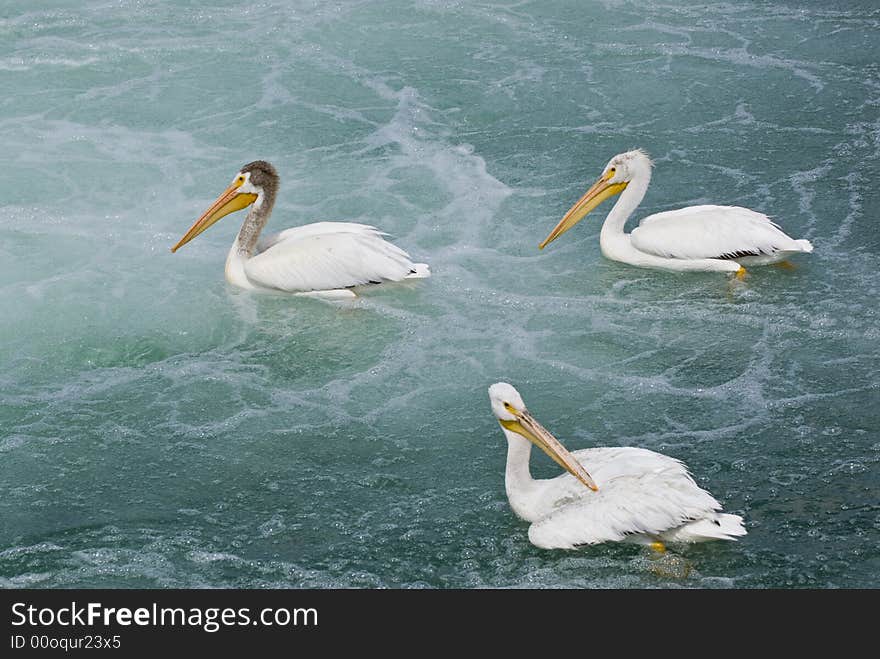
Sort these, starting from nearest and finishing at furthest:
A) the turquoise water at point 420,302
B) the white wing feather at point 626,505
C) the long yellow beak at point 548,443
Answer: the white wing feather at point 626,505, the long yellow beak at point 548,443, the turquoise water at point 420,302

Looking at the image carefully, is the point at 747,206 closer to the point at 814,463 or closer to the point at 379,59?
the point at 814,463

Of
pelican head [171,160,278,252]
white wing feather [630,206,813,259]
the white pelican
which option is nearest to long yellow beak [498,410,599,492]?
the white pelican

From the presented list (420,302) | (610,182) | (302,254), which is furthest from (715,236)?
(302,254)

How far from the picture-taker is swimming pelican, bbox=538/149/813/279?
5.86 m

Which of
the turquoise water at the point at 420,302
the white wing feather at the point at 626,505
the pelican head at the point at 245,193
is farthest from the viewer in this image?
the pelican head at the point at 245,193

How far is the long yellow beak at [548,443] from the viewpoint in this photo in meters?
4.13

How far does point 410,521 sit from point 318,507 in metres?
0.33

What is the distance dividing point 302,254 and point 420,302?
22.0 inches

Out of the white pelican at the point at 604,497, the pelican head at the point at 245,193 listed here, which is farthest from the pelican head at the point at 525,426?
the pelican head at the point at 245,193

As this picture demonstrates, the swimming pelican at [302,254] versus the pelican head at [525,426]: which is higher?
the pelican head at [525,426]

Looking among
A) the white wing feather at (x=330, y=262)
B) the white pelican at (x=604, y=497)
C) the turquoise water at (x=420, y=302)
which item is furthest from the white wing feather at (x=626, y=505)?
the white wing feather at (x=330, y=262)

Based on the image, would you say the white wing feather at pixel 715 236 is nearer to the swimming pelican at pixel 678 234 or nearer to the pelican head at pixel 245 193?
the swimming pelican at pixel 678 234

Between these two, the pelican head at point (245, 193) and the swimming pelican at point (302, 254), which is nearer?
→ the swimming pelican at point (302, 254)

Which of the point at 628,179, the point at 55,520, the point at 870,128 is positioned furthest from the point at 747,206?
the point at 55,520
